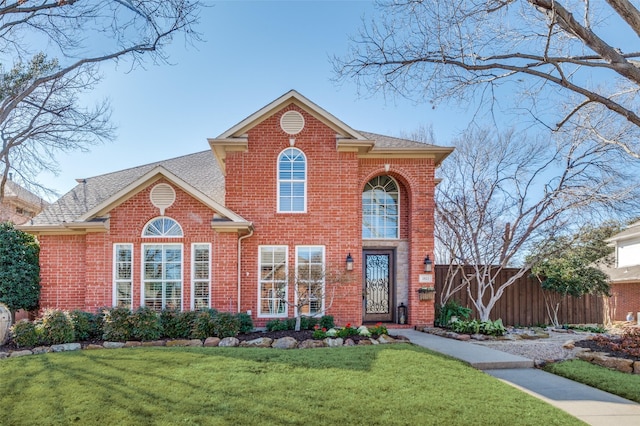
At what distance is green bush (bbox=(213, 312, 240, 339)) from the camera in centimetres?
1015

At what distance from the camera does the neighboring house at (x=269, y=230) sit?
1173 centimetres

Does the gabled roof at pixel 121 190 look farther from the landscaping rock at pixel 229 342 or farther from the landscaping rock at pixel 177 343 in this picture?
the landscaping rock at pixel 177 343

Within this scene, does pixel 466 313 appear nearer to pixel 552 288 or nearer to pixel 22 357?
pixel 552 288

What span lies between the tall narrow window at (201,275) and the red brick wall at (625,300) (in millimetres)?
19358

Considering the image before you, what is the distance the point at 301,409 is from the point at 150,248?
311 inches

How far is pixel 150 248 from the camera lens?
465 inches

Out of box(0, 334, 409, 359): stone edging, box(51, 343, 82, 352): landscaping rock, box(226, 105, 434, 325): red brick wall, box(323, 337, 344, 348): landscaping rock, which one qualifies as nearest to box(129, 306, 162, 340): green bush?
box(0, 334, 409, 359): stone edging

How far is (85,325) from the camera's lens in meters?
10.1

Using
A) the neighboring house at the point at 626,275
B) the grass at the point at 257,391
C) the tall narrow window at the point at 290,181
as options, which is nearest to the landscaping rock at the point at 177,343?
the grass at the point at 257,391

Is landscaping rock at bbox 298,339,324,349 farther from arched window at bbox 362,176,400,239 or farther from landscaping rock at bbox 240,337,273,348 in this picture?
arched window at bbox 362,176,400,239

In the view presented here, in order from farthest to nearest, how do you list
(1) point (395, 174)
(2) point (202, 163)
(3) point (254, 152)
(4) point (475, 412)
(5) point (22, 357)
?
(2) point (202, 163) < (1) point (395, 174) < (3) point (254, 152) < (5) point (22, 357) < (4) point (475, 412)

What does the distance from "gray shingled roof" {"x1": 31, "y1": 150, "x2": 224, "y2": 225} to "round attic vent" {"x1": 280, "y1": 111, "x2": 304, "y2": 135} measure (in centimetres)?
299

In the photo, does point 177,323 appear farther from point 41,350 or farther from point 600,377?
point 600,377

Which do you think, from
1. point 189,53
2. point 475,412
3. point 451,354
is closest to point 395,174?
point 451,354
